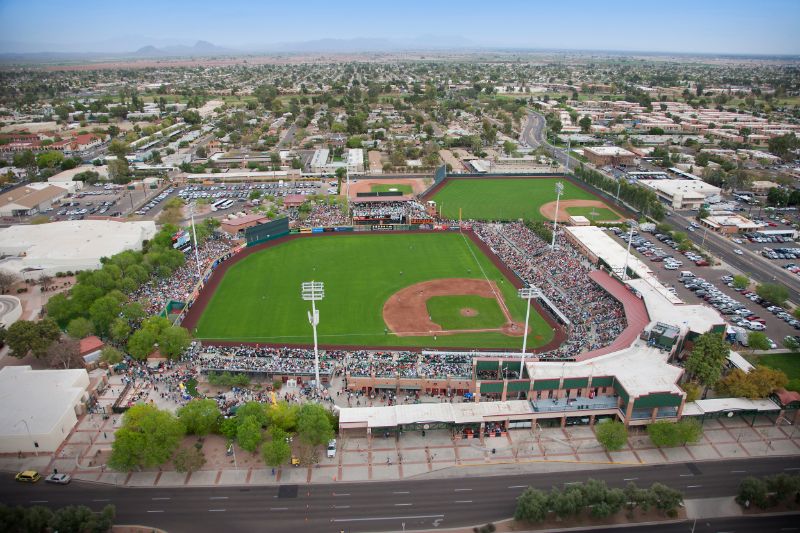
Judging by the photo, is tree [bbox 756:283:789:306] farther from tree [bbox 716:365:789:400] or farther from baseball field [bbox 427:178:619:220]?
baseball field [bbox 427:178:619:220]

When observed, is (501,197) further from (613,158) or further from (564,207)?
(613,158)

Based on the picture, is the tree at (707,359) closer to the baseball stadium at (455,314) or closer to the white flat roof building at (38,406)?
the baseball stadium at (455,314)

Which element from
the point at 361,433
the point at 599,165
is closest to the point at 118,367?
the point at 361,433

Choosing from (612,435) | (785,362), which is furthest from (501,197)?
(612,435)

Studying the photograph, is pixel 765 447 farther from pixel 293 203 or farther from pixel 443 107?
pixel 443 107

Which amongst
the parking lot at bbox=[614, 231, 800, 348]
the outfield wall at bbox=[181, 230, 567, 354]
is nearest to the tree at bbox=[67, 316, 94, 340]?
the outfield wall at bbox=[181, 230, 567, 354]

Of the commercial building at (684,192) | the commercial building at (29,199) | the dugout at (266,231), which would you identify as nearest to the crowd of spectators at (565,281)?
the dugout at (266,231)
